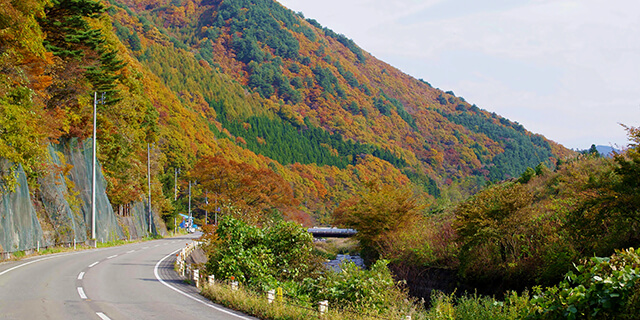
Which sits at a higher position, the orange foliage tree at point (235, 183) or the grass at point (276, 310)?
the orange foliage tree at point (235, 183)

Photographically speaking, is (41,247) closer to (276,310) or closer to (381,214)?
(381,214)

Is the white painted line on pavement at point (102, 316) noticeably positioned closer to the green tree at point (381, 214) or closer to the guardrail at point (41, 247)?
the guardrail at point (41, 247)

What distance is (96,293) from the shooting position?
14086 mm

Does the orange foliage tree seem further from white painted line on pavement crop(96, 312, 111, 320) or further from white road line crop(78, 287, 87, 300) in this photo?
white painted line on pavement crop(96, 312, 111, 320)

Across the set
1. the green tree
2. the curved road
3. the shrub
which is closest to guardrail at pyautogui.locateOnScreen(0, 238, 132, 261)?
the curved road

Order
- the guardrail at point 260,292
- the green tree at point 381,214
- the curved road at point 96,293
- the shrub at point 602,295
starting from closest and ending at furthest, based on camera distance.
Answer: the shrub at point 602,295 → the guardrail at point 260,292 → the curved road at point 96,293 → the green tree at point 381,214

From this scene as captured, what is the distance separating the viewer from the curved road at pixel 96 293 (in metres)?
11.2

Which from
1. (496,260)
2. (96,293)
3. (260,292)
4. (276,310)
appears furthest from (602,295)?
(496,260)

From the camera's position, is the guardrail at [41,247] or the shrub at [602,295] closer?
the shrub at [602,295]

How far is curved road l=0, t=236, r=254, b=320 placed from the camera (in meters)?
11.2

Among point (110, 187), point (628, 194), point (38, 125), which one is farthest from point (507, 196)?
point (110, 187)

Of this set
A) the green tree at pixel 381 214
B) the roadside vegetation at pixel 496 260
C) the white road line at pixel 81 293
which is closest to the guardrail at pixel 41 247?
the roadside vegetation at pixel 496 260

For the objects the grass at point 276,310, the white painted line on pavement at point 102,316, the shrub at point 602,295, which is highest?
the shrub at point 602,295

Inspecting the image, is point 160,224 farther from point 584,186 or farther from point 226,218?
point 584,186
